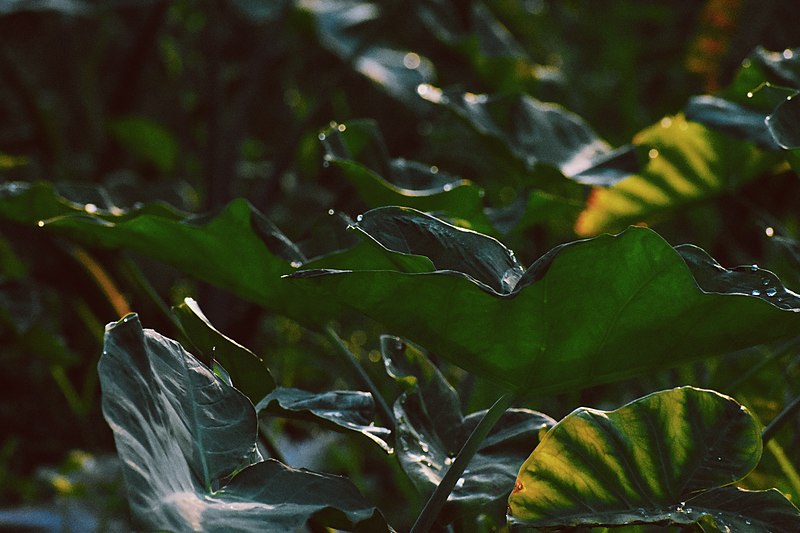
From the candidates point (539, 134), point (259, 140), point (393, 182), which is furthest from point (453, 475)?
point (259, 140)

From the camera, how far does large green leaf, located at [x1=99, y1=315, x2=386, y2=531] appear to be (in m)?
0.42

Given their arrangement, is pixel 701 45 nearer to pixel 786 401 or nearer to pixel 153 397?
Result: pixel 786 401

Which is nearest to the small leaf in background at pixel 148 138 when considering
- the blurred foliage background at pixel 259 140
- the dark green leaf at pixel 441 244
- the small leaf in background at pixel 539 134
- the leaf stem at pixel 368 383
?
the blurred foliage background at pixel 259 140

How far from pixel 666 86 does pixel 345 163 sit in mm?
2044

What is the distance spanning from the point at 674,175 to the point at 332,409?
0.64 m

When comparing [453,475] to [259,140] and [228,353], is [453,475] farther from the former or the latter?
[259,140]

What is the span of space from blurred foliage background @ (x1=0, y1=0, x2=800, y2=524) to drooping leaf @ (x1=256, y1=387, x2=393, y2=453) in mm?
485

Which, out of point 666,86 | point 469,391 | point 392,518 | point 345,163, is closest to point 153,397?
point 345,163

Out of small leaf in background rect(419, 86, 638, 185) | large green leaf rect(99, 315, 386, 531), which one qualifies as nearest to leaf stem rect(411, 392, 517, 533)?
large green leaf rect(99, 315, 386, 531)

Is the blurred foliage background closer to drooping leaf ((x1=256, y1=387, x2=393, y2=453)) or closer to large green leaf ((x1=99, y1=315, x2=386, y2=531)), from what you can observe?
drooping leaf ((x1=256, y1=387, x2=393, y2=453))

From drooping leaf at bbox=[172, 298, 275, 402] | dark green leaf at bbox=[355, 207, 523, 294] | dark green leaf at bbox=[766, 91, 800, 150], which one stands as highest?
dark green leaf at bbox=[766, 91, 800, 150]

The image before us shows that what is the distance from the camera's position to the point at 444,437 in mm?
651

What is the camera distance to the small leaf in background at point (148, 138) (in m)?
1.82

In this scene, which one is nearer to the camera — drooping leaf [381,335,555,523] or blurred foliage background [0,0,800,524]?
drooping leaf [381,335,555,523]
